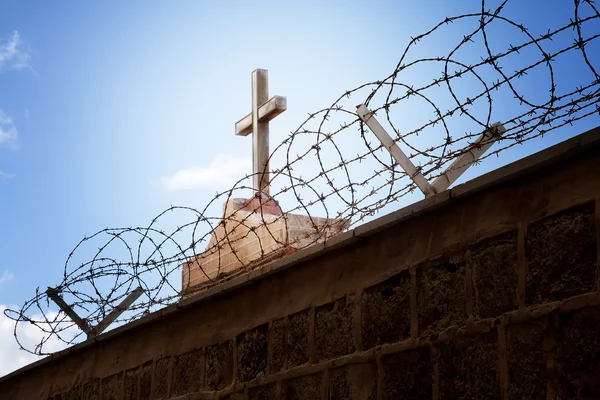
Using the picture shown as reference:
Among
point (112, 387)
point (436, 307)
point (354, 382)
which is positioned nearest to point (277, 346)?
point (354, 382)

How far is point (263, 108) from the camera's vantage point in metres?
6.66

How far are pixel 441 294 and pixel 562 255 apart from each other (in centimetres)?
57

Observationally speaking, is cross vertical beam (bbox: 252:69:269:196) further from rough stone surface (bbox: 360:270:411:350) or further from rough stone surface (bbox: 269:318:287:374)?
rough stone surface (bbox: 360:270:411:350)

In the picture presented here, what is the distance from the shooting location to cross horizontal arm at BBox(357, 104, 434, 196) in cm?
361

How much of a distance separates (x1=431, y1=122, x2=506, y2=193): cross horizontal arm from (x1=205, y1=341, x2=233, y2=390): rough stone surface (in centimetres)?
153

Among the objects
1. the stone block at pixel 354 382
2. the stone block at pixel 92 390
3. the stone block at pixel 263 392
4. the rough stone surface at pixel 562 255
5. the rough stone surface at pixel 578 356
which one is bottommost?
the rough stone surface at pixel 578 356

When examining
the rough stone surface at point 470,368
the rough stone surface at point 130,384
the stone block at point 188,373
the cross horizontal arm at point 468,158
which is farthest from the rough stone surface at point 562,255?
the rough stone surface at point 130,384

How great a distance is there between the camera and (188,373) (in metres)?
4.79

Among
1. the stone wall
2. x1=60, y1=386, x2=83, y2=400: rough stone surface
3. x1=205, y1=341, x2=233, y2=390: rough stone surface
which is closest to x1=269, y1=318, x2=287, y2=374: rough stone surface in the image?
the stone wall

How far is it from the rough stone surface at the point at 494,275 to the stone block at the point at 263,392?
4.30ft

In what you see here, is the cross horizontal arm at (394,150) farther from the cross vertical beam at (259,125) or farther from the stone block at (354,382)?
the cross vertical beam at (259,125)

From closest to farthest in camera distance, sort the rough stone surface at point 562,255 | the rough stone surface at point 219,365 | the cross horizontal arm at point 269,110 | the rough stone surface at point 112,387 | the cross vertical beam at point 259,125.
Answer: the rough stone surface at point 562,255 < the rough stone surface at point 219,365 < the rough stone surface at point 112,387 < the cross vertical beam at point 259,125 < the cross horizontal arm at point 269,110

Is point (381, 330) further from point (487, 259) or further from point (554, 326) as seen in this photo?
point (554, 326)

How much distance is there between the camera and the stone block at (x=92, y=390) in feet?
18.6
